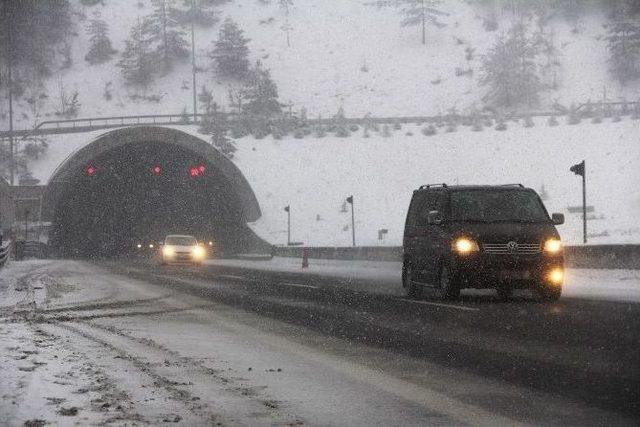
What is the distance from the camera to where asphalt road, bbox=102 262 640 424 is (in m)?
8.04

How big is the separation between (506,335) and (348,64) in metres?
109

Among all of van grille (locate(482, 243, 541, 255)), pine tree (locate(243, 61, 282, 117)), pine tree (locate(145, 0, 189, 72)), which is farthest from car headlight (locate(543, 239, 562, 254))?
pine tree (locate(145, 0, 189, 72))

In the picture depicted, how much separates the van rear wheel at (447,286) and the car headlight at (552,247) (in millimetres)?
1625

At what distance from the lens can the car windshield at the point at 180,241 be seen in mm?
45000

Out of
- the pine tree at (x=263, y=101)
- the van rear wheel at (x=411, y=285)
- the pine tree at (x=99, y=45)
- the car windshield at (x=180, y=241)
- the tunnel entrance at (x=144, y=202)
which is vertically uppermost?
the pine tree at (x=99, y=45)

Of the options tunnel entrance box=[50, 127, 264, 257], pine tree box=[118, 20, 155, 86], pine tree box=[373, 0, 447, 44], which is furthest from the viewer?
pine tree box=[373, 0, 447, 44]

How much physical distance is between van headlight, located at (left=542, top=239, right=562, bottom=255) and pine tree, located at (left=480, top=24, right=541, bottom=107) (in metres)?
82.5

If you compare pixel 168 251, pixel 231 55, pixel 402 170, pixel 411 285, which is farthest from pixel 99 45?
pixel 411 285

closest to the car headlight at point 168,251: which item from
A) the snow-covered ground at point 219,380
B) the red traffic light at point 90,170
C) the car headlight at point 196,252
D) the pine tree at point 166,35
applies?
the car headlight at point 196,252

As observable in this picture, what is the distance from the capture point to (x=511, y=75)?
98312 mm

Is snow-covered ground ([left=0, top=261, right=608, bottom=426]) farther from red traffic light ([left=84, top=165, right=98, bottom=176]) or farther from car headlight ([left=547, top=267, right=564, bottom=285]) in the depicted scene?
red traffic light ([left=84, top=165, right=98, bottom=176])

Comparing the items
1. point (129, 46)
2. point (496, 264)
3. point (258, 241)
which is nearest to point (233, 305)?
point (496, 264)

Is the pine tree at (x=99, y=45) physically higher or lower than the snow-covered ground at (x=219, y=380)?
higher

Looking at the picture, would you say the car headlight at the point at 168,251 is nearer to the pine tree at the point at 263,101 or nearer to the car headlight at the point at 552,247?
the car headlight at the point at 552,247
